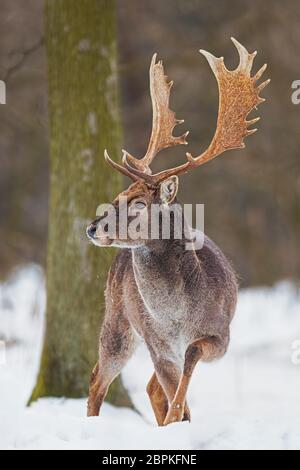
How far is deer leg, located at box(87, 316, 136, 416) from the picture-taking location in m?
7.44

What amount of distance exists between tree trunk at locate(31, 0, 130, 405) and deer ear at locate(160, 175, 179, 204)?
2.04 meters

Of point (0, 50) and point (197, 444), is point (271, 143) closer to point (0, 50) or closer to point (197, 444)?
point (0, 50)

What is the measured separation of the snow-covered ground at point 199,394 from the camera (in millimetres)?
6348

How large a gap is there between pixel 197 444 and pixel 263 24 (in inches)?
405

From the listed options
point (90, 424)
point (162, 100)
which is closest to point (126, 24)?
point (162, 100)

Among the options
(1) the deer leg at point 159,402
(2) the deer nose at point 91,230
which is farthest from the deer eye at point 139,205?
(1) the deer leg at point 159,402

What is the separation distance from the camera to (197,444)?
247 inches

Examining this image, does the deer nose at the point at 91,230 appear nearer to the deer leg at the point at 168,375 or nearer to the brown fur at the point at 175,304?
the brown fur at the point at 175,304

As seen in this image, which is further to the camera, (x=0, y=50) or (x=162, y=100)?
(x=0, y=50)

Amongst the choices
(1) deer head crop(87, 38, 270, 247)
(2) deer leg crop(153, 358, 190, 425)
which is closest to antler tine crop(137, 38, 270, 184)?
(1) deer head crop(87, 38, 270, 247)

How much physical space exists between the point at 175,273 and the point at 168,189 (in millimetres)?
563

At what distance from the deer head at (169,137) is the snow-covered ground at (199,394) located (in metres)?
1.24

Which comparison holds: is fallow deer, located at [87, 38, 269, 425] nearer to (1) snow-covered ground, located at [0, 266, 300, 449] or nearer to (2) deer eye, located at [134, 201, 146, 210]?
(2) deer eye, located at [134, 201, 146, 210]

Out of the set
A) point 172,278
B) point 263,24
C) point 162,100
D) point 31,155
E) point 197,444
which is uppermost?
point 263,24
